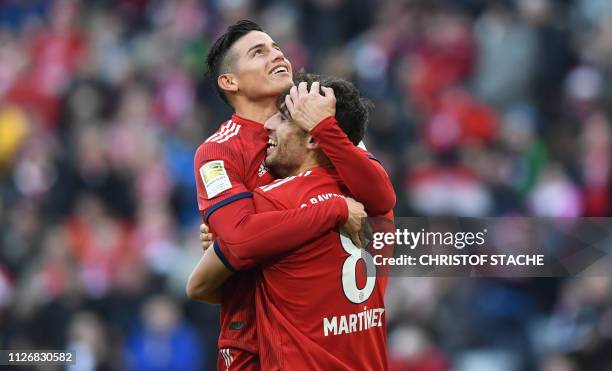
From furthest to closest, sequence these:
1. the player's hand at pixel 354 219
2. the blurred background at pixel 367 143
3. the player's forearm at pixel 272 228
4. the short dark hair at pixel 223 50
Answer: the blurred background at pixel 367 143 < the short dark hair at pixel 223 50 < the player's hand at pixel 354 219 < the player's forearm at pixel 272 228

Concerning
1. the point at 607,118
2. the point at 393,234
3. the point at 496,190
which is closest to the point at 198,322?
the point at 496,190

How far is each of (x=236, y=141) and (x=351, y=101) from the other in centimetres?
47

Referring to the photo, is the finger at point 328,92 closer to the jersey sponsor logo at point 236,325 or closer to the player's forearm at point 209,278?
the player's forearm at point 209,278

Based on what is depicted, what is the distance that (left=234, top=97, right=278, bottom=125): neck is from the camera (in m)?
4.40

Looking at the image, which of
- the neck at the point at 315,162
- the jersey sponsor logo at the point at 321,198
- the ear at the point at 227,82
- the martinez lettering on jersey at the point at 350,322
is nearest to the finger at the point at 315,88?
the neck at the point at 315,162

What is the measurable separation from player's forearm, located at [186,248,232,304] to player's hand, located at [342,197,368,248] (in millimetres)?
455

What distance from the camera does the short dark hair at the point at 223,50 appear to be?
4.49m

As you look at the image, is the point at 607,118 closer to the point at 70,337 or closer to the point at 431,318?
the point at 431,318

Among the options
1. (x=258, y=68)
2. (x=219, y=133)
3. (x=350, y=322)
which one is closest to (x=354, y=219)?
(x=350, y=322)

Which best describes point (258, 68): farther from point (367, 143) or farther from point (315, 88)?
point (367, 143)

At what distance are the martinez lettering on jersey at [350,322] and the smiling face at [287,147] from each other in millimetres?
572

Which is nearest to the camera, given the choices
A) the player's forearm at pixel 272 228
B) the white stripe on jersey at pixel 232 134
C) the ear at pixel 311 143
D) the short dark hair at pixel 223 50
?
the player's forearm at pixel 272 228

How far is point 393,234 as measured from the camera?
4.30 metres

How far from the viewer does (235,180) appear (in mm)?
4051
